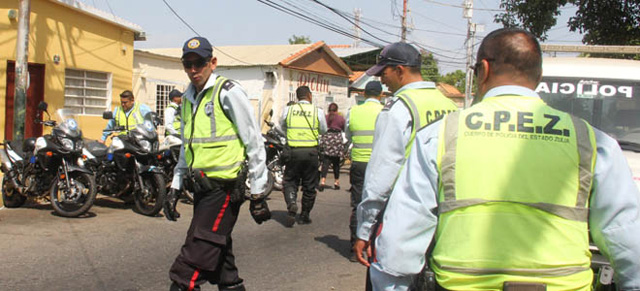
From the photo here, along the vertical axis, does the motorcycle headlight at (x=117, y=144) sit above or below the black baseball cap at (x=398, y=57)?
below

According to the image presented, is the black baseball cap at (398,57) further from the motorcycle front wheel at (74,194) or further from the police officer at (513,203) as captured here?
the motorcycle front wheel at (74,194)

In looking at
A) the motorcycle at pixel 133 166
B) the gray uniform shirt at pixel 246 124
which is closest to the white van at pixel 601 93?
the gray uniform shirt at pixel 246 124

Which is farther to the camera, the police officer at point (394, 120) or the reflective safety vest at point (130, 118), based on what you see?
the reflective safety vest at point (130, 118)

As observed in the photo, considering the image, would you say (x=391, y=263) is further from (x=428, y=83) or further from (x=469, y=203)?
(x=428, y=83)

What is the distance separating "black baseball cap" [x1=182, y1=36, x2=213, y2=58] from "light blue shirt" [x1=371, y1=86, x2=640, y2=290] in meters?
2.28

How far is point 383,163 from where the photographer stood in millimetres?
3096

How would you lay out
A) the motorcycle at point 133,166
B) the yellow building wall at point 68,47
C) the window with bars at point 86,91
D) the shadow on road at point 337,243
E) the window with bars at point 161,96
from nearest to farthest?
the shadow on road at point 337,243, the motorcycle at point 133,166, the yellow building wall at point 68,47, the window with bars at point 86,91, the window with bars at point 161,96

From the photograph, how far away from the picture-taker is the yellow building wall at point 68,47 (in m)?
11.7

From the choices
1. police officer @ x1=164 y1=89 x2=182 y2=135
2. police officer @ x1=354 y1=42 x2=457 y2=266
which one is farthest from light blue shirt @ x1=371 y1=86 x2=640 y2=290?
police officer @ x1=164 y1=89 x2=182 y2=135

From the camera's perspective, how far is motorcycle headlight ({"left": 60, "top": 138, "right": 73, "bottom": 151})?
7855mm

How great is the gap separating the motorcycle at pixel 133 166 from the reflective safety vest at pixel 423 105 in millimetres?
5292

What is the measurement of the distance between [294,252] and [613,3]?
26.5ft

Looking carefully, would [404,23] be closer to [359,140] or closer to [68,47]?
[68,47]

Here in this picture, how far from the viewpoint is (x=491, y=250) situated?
194cm
